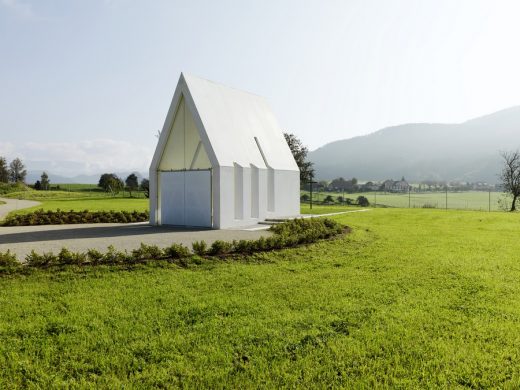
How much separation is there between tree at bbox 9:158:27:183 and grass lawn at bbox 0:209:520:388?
364 feet

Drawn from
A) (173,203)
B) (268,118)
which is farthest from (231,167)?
(268,118)

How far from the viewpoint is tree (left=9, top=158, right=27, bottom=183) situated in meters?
102

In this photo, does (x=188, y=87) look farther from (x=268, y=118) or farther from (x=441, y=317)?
(x=441, y=317)

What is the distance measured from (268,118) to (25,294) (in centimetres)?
1909

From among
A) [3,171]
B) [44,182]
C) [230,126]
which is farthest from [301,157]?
[3,171]

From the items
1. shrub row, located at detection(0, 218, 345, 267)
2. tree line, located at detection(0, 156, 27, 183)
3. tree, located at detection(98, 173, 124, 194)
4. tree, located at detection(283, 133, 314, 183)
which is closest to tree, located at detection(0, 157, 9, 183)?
tree line, located at detection(0, 156, 27, 183)

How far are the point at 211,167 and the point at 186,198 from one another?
1.91 meters

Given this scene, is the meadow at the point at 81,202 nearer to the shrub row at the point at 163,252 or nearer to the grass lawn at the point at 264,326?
the shrub row at the point at 163,252

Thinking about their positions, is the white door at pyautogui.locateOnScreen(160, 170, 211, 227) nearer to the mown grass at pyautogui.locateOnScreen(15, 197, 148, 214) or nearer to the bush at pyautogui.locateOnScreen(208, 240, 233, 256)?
the bush at pyautogui.locateOnScreen(208, 240, 233, 256)

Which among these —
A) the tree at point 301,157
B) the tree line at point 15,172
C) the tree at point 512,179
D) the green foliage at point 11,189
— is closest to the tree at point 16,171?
the tree line at point 15,172

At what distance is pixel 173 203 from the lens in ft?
61.3

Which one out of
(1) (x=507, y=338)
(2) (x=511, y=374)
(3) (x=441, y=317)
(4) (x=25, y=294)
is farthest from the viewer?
(4) (x=25, y=294)

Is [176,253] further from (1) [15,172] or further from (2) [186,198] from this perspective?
(1) [15,172]

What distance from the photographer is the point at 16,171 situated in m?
104
